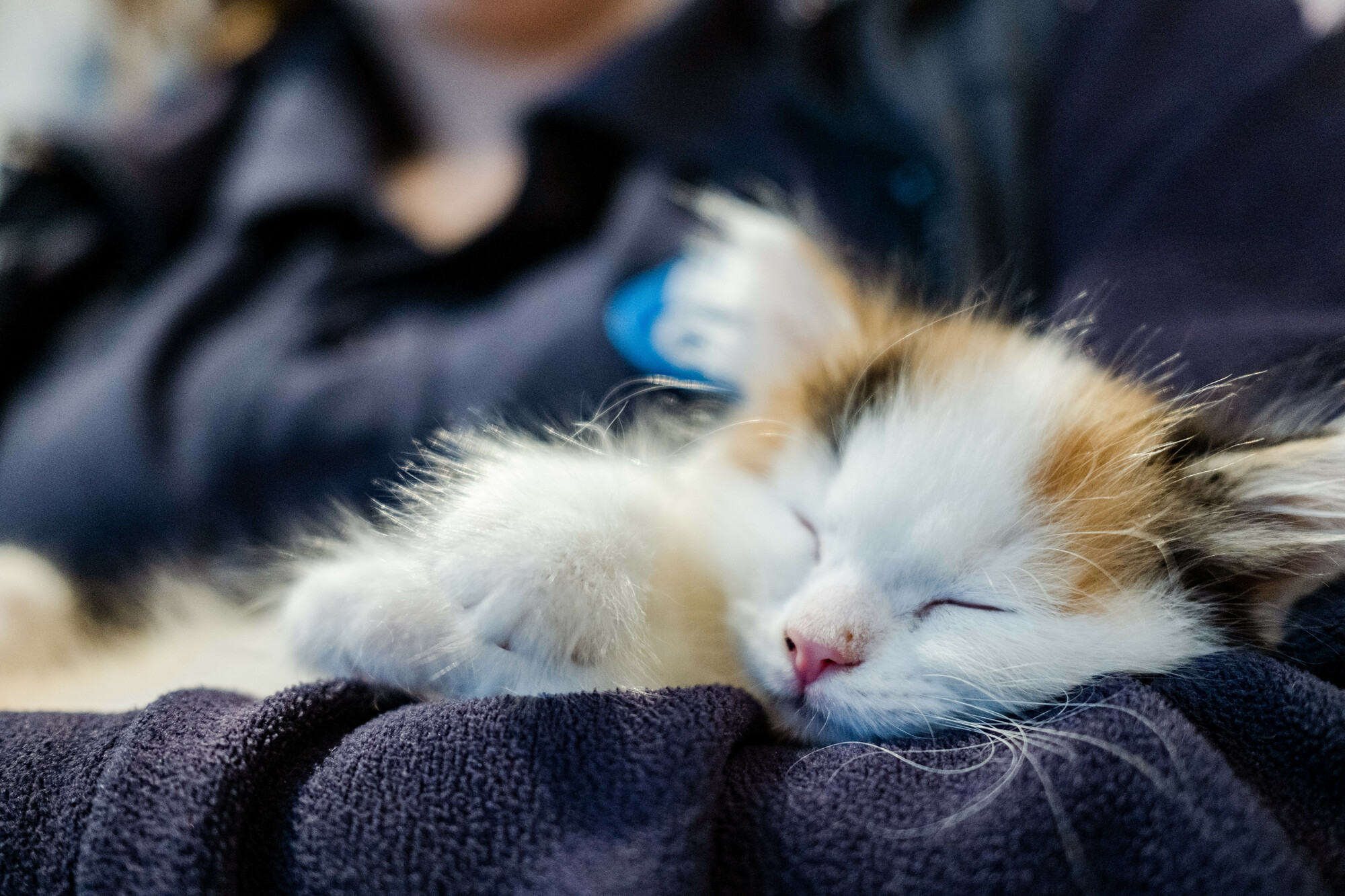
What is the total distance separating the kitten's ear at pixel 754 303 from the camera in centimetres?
90

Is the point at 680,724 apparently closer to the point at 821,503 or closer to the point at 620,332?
the point at 821,503

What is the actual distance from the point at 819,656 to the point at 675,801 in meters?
0.21

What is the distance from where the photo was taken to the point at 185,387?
3.75ft

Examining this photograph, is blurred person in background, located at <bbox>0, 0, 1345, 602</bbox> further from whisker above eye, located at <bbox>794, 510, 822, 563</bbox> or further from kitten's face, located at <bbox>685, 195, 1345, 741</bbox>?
whisker above eye, located at <bbox>794, 510, 822, 563</bbox>

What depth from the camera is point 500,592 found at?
0.59 m

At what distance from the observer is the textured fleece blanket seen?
17.6 inches

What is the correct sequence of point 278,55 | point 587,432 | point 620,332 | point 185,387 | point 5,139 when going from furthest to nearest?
point 278,55 < point 5,139 < point 185,387 < point 620,332 < point 587,432

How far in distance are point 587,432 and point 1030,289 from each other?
21.6 inches

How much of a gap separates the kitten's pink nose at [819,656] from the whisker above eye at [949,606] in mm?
65

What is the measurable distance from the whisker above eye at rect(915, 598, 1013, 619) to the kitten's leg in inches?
9.2

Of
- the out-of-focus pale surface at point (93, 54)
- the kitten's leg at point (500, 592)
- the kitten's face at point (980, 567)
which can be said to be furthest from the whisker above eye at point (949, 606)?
the out-of-focus pale surface at point (93, 54)

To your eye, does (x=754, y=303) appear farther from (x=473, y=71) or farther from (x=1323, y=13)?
(x=473, y=71)

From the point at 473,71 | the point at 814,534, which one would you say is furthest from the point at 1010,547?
the point at 473,71

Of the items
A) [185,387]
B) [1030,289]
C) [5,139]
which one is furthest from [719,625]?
[5,139]
